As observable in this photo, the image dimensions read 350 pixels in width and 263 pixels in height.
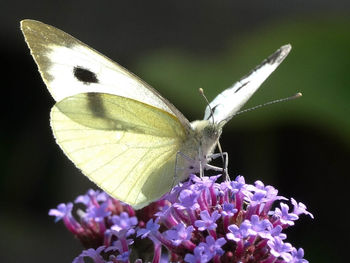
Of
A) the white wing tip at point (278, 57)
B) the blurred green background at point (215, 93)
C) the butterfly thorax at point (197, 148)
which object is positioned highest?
the white wing tip at point (278, 57)

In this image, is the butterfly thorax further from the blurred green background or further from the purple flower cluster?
the blurred green background

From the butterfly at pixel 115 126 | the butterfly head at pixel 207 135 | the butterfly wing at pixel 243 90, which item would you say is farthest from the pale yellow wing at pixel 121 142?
the butterfly wing at pixel 243 90

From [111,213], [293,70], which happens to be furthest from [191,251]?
[293,70]


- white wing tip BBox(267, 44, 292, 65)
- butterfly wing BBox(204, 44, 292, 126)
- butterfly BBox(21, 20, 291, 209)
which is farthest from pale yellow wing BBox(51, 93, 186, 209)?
white wing tip BBox(267, 44, 292, 65)

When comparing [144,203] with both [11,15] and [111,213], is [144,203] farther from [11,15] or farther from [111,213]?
[11,15]

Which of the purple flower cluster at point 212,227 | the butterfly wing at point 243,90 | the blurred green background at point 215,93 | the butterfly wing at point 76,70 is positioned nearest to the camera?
the purple flower cluster at point 212,227

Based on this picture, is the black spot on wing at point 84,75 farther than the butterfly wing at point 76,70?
Yes

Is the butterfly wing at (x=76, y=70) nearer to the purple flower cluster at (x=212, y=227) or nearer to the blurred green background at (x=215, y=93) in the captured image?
the purple flower cluster at (x=212, y=227)
